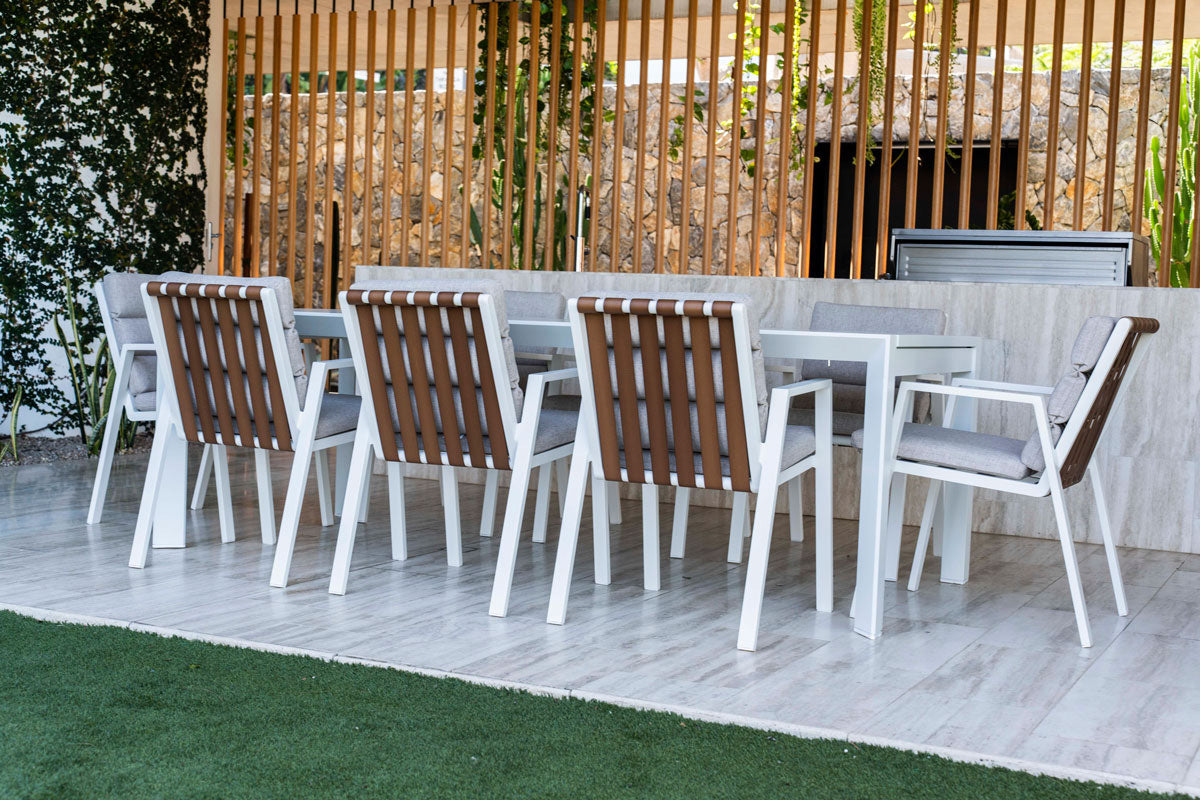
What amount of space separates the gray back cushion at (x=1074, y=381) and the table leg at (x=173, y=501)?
2.29 m

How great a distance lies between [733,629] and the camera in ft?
9.39

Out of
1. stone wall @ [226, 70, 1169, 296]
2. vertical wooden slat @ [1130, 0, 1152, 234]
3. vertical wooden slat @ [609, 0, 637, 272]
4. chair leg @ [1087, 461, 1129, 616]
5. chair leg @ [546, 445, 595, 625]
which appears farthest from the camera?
stone wall @ [226, 70, 1169, 296]

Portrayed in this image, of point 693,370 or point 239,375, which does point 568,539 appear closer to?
point 693,370

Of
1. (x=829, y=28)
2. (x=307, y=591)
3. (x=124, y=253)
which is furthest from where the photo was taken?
(x=829, y=28)

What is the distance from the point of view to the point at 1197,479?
4012mm

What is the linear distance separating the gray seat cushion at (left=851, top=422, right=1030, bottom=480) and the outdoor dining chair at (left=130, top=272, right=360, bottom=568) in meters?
1.49

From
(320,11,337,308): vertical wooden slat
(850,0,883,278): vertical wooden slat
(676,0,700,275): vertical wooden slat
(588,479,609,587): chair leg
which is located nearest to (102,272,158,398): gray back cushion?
(588,479,609,587): chair leg

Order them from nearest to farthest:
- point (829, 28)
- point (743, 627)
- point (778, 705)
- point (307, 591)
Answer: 1. point (778, 705)
2. point (743, 627)
3. point (307, 591)
4. point (829, 28)

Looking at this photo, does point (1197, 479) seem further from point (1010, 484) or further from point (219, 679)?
point (219, 679)

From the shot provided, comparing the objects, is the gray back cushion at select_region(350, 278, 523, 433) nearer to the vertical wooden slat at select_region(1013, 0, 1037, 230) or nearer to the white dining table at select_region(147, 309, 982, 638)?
the white dining table at select_region(147, 309, 982, 638)

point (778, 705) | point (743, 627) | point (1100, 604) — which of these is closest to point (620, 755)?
point (778, 705)

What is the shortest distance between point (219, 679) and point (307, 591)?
2.57 feet

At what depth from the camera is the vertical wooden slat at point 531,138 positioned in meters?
6.38

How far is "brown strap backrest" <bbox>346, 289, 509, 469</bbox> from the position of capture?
2904 mm
